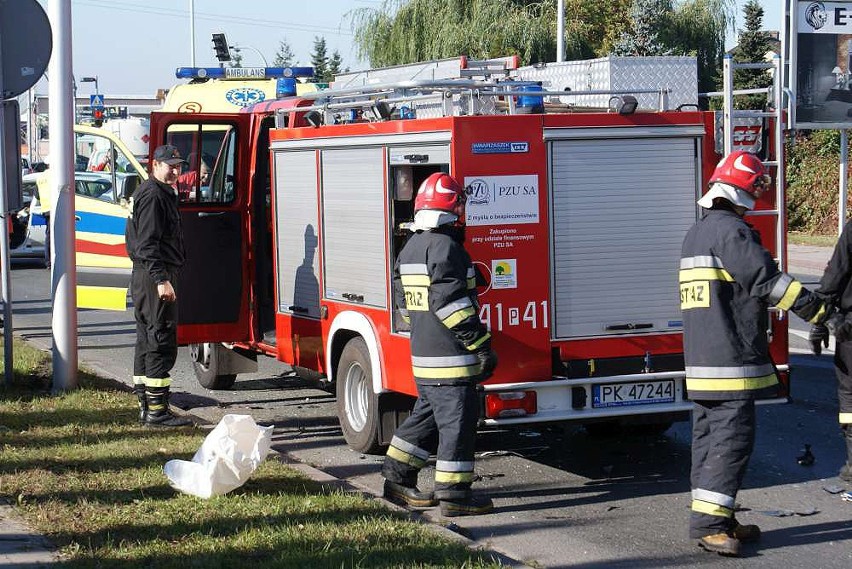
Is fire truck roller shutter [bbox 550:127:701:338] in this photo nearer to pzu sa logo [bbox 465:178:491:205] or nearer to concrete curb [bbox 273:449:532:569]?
pzu sa logo [bbox 465:178:491:205]

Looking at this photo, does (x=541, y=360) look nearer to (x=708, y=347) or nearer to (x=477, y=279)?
(x=477, y=279)

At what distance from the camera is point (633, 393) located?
23.6 ft

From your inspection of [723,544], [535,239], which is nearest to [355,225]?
[535,239]

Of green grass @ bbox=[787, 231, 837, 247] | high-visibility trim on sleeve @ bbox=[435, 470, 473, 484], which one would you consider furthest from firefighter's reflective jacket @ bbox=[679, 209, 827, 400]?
green grass @ bbox=[787, 231, 837, 247]

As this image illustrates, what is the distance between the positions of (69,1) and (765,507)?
6.76 metres

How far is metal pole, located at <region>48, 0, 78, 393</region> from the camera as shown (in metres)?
9.81

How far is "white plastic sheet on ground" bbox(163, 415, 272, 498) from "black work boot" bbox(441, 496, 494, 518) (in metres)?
1.06

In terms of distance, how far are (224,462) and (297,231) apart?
2871mm

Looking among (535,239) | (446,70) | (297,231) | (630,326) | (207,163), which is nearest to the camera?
(535,239)

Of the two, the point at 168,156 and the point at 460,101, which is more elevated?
the point at 460,101

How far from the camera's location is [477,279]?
688cm

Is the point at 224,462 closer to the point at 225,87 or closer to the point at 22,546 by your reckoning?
the point at 22,546

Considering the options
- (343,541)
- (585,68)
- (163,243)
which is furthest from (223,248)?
(343,541)

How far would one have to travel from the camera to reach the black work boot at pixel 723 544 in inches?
229
